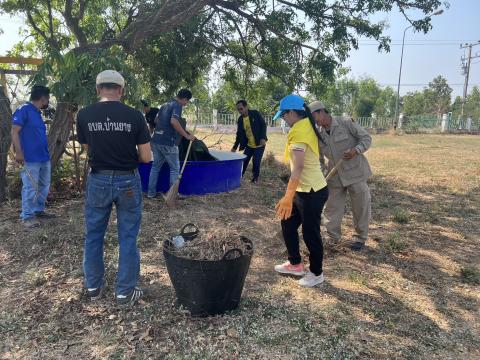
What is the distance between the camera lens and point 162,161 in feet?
20.9

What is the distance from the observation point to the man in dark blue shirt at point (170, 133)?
6004mm

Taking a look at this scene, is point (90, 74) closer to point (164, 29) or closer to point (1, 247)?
point (164, 29)

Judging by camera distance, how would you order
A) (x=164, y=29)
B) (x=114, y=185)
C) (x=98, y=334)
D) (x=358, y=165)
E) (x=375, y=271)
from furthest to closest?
(x=164, y=29)
(x=358, y=165)
(x=375, y=271)
(x=114, y=185)
(x=98, y=334)

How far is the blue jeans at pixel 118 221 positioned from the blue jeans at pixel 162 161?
9.69ft

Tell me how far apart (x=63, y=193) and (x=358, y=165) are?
14.4 feet

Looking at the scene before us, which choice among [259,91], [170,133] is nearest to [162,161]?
[170,133]

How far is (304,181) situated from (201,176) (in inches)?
139

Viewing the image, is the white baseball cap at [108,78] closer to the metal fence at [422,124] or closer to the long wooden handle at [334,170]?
the long wooden handle at [334,170]

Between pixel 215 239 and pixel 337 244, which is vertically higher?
pixel 215 239

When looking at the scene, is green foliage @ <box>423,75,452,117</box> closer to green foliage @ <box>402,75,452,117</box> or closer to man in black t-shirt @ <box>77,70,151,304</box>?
green foliage @ <box>402,75,452,117</box>

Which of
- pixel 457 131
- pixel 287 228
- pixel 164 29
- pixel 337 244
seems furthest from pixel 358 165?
pixel 457 131

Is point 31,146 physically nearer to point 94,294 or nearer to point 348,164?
point 94,294

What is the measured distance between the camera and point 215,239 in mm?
3146

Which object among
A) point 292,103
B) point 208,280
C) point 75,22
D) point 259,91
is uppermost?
point 75,22
